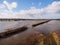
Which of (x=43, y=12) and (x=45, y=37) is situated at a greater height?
(x=43, y=12)

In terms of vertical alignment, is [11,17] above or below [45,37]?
above

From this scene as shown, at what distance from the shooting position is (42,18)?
1.24m

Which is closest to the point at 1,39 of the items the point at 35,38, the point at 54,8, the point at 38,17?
the point at 35,38

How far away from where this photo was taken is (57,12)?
120 cm

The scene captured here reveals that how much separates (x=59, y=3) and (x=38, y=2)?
20 centimetres

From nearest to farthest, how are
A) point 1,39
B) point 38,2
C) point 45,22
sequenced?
point 1,39
point 38,2
point 45,22

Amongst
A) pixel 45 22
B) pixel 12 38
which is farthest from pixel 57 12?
pixel 12 38

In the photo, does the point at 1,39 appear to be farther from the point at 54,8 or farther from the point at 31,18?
the point at 54,8

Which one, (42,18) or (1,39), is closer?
(1,39)

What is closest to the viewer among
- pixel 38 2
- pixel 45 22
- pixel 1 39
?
pixel 1 39

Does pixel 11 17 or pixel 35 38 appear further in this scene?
pixel 11 17

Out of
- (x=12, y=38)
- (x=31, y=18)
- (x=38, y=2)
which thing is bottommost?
(x=12, y=38)

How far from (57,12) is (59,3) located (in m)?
0.09

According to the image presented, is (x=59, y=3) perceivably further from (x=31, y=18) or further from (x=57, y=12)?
(x=31, y=18)
